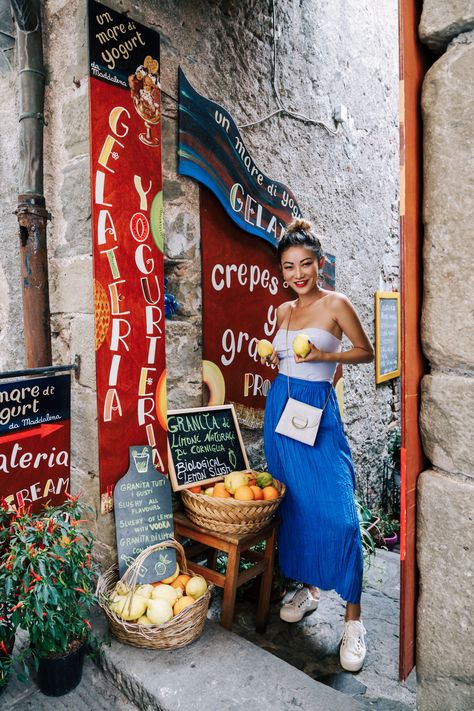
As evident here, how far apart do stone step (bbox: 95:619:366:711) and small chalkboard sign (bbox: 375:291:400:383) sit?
145 inches

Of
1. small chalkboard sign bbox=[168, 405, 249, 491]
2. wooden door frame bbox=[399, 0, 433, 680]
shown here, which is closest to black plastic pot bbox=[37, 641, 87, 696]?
small chalkboard sign bbox=[168, 405, 249, 491]

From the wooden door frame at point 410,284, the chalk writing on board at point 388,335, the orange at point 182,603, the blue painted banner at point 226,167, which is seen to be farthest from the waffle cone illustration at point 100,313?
the chalk writing on board at point 388,335

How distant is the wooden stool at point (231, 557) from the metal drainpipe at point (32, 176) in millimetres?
1227

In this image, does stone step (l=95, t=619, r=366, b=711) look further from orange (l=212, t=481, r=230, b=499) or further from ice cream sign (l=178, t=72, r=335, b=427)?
ice cream sign (l=178, t=72, r=335, b=427)

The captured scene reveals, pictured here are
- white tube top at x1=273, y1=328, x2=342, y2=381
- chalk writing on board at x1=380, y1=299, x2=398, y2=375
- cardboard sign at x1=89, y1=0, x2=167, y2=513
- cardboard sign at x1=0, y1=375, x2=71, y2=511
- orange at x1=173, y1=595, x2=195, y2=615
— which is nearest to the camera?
cardboard sign at x1=0, y1=375, x2=71, y2=511

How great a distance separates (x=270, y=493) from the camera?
2553mm

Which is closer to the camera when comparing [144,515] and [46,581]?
[46,581]

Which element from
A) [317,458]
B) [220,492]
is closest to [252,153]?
[317,458]

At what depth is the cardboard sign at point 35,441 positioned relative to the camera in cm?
207

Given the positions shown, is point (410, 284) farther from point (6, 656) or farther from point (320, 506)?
point (6, 656)

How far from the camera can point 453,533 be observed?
3.82 feet

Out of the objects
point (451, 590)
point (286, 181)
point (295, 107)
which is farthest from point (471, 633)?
point (295, 107)

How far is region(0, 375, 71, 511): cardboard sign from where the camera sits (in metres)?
2.07

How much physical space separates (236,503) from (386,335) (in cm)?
370
